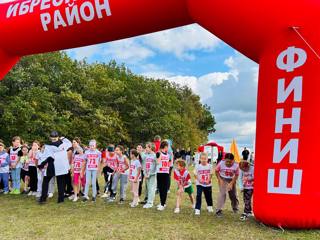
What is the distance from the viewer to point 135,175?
884 cm

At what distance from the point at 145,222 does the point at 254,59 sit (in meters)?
3.20

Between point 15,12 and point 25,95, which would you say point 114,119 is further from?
point 15,12

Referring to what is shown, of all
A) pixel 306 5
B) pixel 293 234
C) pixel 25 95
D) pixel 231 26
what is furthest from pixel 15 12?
pixel 25 95

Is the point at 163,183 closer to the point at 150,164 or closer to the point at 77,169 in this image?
the point at 150,164

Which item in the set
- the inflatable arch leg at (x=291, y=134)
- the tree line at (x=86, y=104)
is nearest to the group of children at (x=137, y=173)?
the inflatable arch leg at (x=291, y=134)

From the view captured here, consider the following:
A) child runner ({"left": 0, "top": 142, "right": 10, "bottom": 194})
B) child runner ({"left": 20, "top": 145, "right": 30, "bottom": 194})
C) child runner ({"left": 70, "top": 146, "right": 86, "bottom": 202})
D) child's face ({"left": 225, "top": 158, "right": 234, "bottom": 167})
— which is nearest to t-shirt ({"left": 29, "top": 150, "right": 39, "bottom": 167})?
child runner ({"left": 20, "top": 145, "right": 30, "bottom": 194})

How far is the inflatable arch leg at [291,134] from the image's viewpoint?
18.8 feet

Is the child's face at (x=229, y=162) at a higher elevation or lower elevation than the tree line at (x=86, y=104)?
lower

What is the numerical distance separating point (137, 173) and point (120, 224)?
2.18 metres

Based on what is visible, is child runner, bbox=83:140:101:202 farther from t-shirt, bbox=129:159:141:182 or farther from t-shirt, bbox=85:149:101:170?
t-shirt, bbox=129:159:141:182

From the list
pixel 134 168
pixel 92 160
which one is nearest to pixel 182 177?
pixel 134 168

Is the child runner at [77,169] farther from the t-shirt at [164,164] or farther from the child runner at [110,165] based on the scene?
the t-shirt at [164,164]

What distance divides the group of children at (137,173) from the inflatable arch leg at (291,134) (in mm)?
1489

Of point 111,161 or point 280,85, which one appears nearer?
point 280,85
